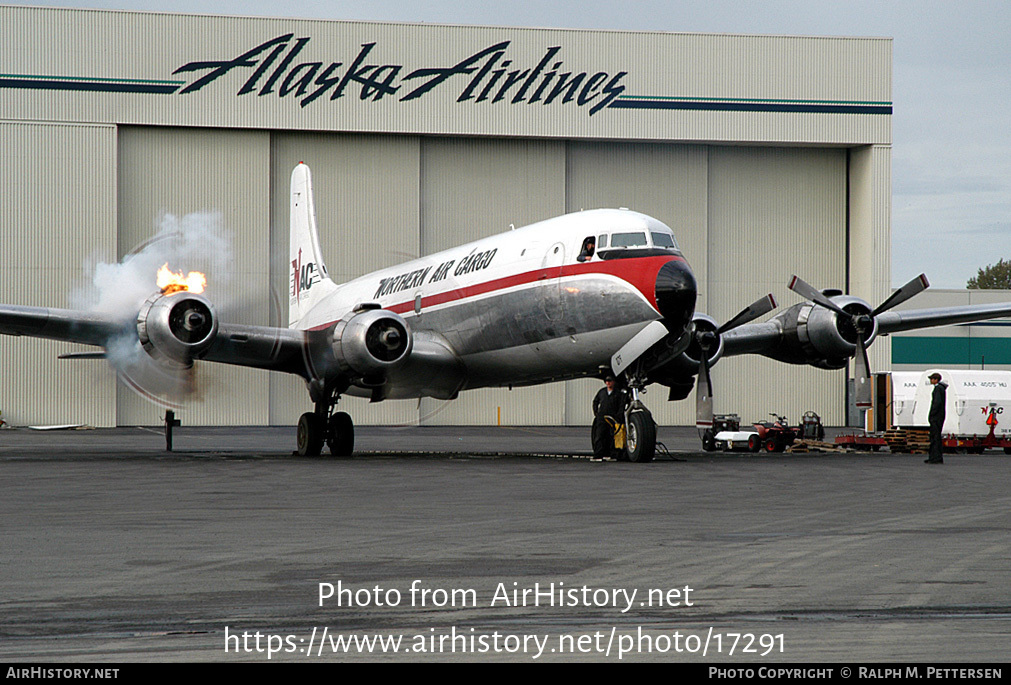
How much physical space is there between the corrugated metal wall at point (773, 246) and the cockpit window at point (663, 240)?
3072cm

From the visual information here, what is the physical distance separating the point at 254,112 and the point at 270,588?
42.6 m

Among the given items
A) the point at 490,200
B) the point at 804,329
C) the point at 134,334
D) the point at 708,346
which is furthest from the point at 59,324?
the point at 490,200

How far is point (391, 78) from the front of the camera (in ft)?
159

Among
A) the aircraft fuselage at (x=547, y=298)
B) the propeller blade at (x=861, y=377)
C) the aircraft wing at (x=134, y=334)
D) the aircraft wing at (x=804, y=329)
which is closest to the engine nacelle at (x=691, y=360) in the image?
the aircraft wing at (x=804, y=329)

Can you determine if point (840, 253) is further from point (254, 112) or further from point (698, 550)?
point (698, 550)

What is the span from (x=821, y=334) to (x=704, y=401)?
377 cm

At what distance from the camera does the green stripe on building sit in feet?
Answer: 173

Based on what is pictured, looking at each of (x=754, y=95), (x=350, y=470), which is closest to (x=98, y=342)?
(x=350, y=470)

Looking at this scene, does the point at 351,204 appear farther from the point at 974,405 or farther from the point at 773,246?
the point at 974,405

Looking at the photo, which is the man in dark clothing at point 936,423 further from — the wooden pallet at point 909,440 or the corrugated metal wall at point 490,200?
the corrugated metal wall at point 490,200

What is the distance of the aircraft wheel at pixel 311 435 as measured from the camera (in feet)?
80.9

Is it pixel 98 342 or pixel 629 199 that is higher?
pixel 629 199

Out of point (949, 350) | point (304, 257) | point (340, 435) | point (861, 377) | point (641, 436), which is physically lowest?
point (340, 435)

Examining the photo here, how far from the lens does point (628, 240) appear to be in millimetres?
20156
